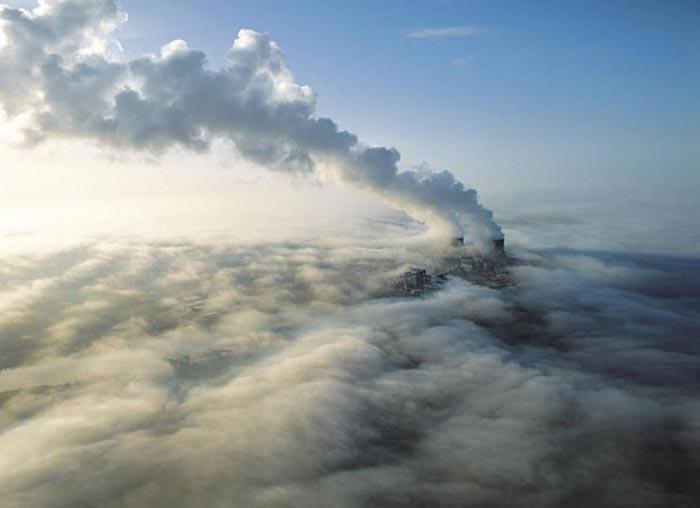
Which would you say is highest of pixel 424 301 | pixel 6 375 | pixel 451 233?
pixel 451 233

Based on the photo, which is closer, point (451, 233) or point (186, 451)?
point (186, 451)

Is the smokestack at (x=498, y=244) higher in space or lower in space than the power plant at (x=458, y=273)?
higher

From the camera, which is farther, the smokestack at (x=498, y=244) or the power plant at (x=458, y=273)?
the smokestack at (x=498, y=244)

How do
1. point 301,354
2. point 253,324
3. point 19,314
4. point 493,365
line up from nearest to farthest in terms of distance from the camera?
point 493,365, point 301,354, point 253,324, point 19,314

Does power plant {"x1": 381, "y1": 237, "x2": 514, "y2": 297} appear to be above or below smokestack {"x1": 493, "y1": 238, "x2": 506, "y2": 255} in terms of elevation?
below

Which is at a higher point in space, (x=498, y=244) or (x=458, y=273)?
(x=498, y=244)

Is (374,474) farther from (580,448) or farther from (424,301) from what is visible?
(424,301)

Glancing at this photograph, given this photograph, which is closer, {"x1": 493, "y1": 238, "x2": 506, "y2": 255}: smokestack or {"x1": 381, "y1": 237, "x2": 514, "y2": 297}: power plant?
{"x1": 381, "y1": 237, "x2": 514, "y2": 297}: power plant

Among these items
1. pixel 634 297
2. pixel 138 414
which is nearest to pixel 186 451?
pixel 138 414

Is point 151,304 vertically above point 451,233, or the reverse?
point 451,233

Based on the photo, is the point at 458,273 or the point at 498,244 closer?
the point at 458,273

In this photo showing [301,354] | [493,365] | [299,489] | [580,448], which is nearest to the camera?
[299,489]
